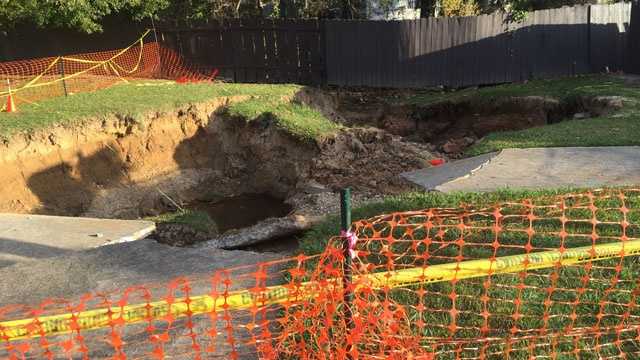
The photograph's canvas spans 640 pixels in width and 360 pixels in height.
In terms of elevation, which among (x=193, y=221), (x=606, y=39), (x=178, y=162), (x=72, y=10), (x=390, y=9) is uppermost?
(x=72, y=10)

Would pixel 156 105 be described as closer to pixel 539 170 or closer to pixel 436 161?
pixel 436 161

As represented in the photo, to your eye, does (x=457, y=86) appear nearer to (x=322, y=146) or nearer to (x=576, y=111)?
(x=576, y=111)

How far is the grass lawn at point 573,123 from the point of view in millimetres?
9258

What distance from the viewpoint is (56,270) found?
5438mm

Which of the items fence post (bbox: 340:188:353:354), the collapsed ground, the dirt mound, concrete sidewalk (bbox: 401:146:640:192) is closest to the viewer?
fence post (bbox: 340:188:353:354)

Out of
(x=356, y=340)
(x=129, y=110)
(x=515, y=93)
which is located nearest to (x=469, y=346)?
(x=356, y=340)

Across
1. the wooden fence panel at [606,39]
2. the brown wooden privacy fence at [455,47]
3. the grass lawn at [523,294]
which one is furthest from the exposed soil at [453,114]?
the grass lawn at [523,294]

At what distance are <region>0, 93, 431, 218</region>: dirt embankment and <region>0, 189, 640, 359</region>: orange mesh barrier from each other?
5.70 m

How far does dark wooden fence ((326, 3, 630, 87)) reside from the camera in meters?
17.6

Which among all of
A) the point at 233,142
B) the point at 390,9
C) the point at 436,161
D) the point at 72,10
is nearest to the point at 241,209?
the point at 233,142

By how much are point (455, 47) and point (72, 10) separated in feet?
41.2

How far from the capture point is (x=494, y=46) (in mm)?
17609

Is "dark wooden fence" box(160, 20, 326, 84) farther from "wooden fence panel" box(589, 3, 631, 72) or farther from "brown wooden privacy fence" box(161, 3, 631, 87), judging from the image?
"wooden fence panel" box(589, 3, 631, 72)

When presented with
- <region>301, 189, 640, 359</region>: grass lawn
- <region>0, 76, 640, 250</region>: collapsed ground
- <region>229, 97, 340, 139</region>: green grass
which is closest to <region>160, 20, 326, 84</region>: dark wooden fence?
<region>0, 76, 640, 250</region>: collapsed ground
